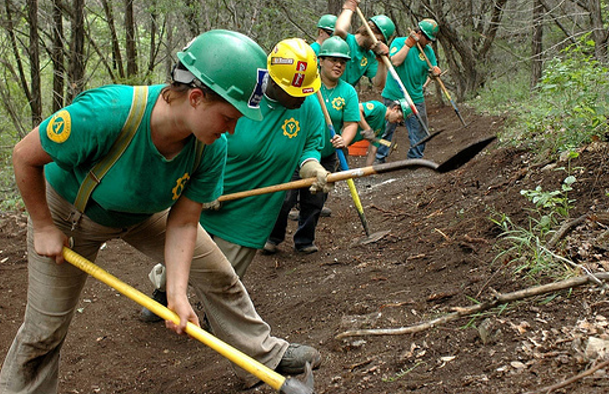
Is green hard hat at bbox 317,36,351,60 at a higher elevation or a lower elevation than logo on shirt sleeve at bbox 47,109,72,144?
lower

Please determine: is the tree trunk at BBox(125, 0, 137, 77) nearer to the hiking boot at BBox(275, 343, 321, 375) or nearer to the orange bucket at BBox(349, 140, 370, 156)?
the orange bucket at BBox(349, 140, 370, 156)

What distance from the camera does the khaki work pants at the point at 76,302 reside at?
9.87 ft

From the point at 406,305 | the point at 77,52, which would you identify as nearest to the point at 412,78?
the point at 77,52

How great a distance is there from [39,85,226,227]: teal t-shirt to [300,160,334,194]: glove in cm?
151

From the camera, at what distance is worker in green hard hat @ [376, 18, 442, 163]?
990cm

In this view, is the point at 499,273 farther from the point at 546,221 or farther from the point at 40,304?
the point at 40,304

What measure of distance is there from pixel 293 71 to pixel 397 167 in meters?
1.13

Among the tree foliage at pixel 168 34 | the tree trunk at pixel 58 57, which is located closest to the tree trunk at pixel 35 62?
the tree foliage at pixel 168 34

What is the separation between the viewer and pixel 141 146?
2641mm

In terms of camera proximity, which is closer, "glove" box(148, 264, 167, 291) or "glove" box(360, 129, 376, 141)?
"glove" box(148, 264, 167, 291)

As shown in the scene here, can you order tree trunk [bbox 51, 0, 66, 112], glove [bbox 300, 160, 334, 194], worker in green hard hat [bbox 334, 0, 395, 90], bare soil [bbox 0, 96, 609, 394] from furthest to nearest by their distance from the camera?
tree trunk [bbox 51, 0, 66, 112] < worker in green hard hat [bbox 334, 0, 395, 90] < glove [bbox 300, 160, 334, 194] < bare soil [bbox 0, 96, 609, 394]

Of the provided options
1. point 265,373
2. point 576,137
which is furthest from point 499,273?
point 576,137

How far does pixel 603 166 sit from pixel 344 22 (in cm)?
443

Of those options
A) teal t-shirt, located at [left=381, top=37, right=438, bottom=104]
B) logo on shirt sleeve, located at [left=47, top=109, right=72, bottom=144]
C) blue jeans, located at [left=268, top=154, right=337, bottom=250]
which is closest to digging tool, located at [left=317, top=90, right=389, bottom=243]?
blue jeans, located at [left=268, top=154, right=337, bottom=250]
